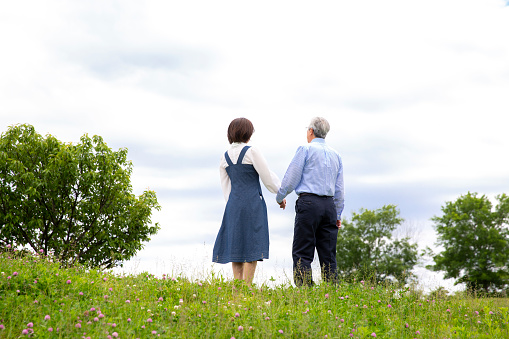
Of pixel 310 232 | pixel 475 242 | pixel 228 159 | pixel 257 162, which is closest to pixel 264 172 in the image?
pixel 257 162

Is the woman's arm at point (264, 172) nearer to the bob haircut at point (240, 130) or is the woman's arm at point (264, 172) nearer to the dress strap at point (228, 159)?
the bob haircut at point (240, 130)

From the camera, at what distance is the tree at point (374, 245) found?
41.7 metres

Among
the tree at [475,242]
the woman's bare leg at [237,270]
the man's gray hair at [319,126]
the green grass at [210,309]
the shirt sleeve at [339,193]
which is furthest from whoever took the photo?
the tree at [475,242]

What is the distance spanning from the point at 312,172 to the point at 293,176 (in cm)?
37

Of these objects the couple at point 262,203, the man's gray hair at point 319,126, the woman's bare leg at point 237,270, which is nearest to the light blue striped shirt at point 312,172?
the couple at point 262,203

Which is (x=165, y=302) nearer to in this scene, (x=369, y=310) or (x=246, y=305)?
(x=246, y=305)

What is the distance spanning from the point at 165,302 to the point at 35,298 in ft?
6.67

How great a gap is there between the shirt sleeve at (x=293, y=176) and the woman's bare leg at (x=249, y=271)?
49.5 inches

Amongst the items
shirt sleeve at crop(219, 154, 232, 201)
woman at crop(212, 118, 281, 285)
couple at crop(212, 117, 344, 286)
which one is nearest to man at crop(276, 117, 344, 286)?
couple at crop(212, 117, 344, 286)

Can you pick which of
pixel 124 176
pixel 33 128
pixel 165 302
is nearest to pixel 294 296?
pixel 165 302

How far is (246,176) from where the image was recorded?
8.46 m

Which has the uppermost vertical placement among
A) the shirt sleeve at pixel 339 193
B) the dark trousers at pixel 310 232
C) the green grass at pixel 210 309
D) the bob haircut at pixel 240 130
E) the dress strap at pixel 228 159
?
the bob haircut at pixel 240 130

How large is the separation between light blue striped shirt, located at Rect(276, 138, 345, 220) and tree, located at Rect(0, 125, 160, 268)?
15020 millimetres

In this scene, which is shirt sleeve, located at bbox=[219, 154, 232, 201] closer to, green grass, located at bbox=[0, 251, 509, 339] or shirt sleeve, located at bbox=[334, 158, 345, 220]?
green grass, located at bbox=[0, 251, 509, 339]
